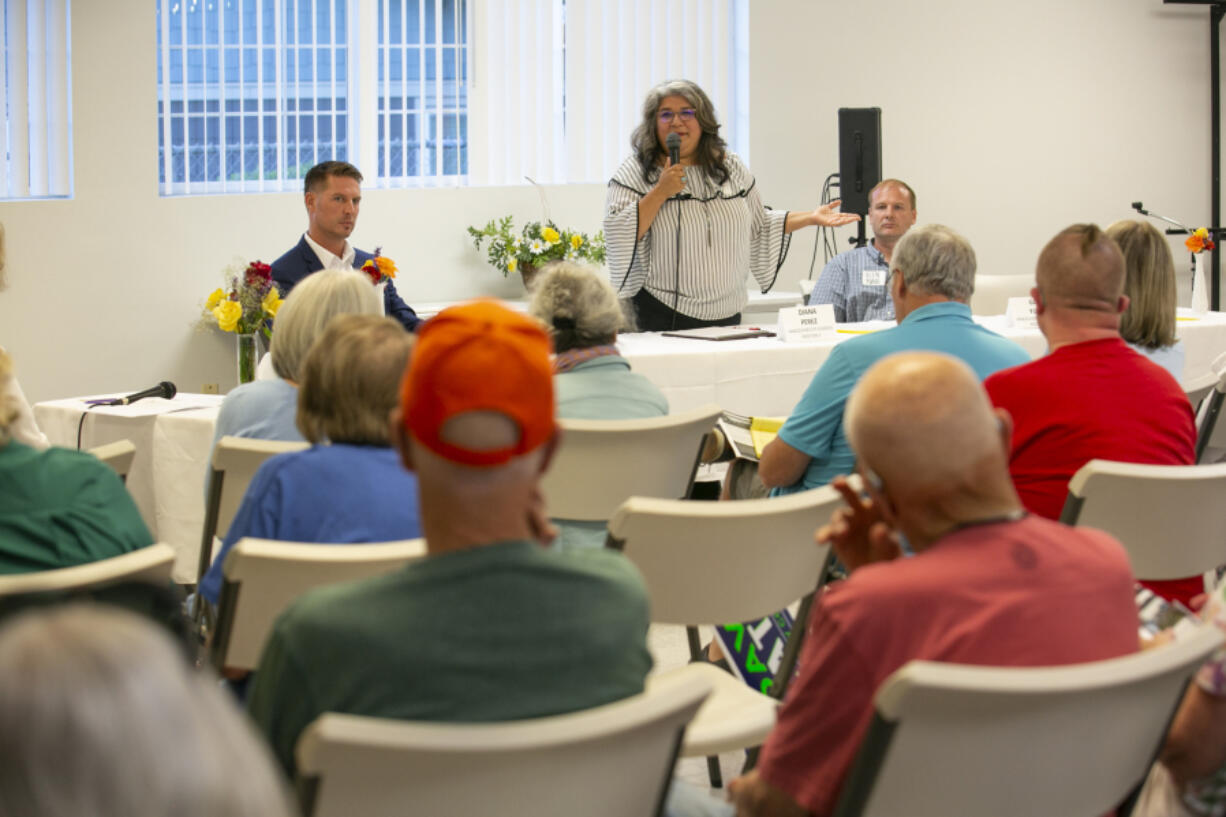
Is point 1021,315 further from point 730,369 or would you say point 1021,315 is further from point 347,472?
point 347,472

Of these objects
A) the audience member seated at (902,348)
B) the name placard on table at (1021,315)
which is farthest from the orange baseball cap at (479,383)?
the name placard on table at (1021,315)

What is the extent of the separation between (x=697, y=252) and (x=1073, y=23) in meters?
4.74

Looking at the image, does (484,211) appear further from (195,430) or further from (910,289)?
(910,289)

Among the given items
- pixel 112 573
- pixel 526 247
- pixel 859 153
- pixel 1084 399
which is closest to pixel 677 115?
pixel 526 247

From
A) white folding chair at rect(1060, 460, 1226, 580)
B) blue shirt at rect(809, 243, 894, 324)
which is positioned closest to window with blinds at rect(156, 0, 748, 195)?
blue shirt at rect(809, 243, 894, 324)

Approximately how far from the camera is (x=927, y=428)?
1.54 meters

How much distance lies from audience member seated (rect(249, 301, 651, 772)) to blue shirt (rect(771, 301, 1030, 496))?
165 cm

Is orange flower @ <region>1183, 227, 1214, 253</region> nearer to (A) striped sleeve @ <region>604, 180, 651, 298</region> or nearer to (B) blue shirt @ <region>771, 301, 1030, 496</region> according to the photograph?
(A) striped sleeve @ <region>604, 180, 651, 298</region>

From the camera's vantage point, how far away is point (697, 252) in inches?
206

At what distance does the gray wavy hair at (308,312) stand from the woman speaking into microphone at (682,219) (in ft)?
7.58

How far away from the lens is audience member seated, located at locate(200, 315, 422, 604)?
2.06 meters

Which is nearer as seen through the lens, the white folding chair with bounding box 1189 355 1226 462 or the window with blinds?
the white folding chair with bounding box 1189 355 1226 462

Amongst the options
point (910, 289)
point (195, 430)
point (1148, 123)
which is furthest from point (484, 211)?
point (1148, 123)

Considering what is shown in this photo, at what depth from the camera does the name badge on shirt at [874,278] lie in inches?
227
